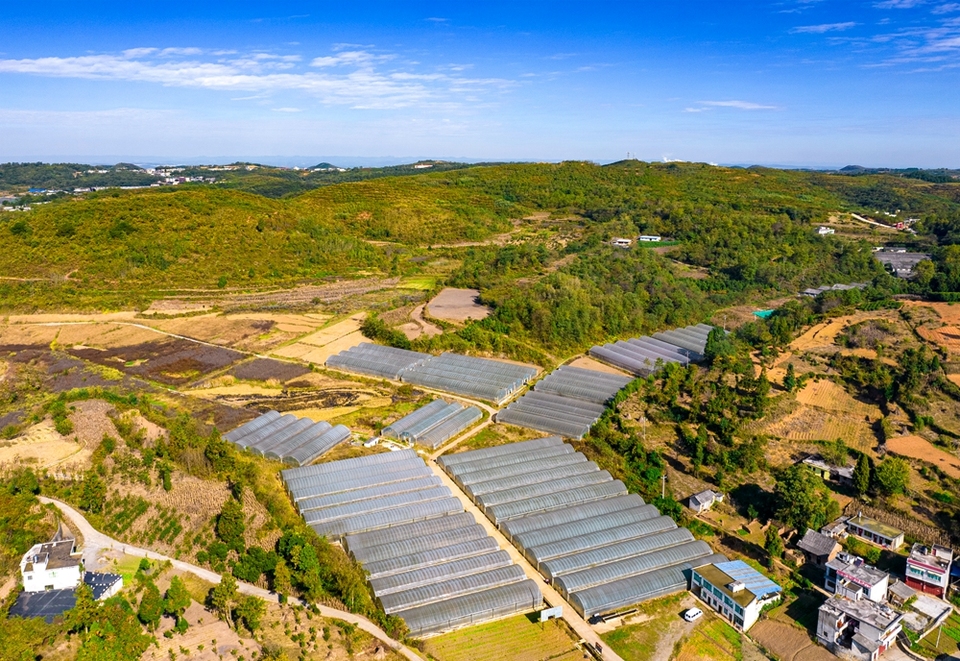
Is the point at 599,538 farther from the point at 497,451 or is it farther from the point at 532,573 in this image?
the point at 497,451

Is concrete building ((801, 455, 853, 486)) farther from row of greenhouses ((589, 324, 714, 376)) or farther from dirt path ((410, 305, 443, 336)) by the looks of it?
dirt path ((410, 305, 443, 336))

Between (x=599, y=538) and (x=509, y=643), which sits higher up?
(x=599, y=538)

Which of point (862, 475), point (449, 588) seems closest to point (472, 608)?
point (449, 588)

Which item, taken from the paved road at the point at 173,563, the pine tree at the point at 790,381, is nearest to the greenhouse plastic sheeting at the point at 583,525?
the paved road at the point at 173,563

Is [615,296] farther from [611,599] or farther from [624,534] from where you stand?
[611,599]

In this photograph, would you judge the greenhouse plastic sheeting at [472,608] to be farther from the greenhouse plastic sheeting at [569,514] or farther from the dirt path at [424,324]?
the dirt path at [424,324]
